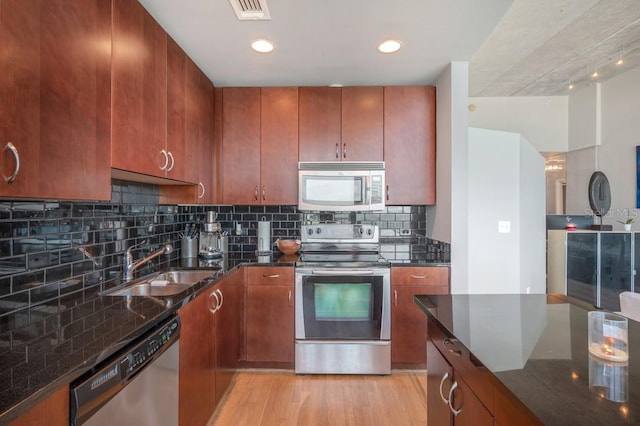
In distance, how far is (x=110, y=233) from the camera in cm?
189

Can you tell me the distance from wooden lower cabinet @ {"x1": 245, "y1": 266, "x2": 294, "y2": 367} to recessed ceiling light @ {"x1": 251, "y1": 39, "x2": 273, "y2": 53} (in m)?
1.60

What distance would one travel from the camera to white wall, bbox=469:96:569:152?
469cm

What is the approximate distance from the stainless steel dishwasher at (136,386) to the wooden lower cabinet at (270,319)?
1084mm

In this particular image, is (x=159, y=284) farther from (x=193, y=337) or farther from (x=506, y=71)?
(x=506, y=71)

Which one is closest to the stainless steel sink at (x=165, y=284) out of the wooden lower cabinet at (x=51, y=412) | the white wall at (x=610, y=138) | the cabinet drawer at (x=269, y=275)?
the cabinet drawer at (x=269, y=275)

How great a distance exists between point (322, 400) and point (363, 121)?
2193mm

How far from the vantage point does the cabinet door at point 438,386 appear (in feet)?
4.02

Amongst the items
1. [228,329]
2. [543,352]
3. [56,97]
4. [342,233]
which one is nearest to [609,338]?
[543,352]

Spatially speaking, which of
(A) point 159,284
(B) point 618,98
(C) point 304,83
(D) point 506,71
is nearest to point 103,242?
(A) point 159,284

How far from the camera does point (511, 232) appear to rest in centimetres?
343

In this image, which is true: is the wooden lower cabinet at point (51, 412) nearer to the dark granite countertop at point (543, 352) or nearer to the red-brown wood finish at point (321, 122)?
the dark granite countertop at point (543, 352)

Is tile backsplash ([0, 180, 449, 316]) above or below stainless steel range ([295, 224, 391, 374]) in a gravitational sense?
above

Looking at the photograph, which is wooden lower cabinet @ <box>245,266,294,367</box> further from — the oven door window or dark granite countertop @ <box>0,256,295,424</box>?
dark granite countertop @ <box>0,256,295,424</box>

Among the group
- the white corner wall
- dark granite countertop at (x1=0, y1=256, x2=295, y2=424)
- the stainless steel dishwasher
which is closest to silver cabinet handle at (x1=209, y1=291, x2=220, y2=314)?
dark granite countertop at (x1=0, y1=256, x2=295, y2=424)
